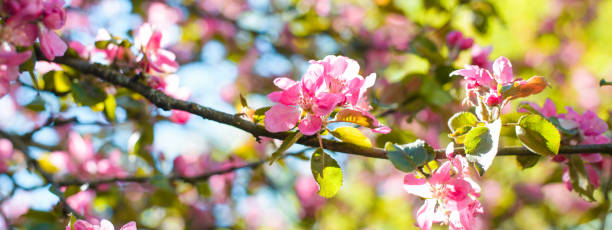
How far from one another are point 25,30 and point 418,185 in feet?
2.30

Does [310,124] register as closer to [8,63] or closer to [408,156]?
[408,156]

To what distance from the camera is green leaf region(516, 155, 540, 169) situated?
36.3 inches

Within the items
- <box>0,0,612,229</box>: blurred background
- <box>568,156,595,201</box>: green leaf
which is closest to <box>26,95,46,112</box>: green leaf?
<box>0,0,612,229</box>: blurred background

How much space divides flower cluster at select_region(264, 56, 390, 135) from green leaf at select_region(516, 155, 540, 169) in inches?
13.6

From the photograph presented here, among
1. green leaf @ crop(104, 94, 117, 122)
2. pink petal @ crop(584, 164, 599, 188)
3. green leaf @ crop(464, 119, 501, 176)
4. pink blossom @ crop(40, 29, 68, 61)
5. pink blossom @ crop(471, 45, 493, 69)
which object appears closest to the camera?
green leaf @ crop(464, 119, 501, 176)

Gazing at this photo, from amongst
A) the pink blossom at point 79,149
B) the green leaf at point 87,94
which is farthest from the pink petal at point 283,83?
the pink blossom at point 79,149

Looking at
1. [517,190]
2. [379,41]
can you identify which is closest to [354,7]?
[379,41]

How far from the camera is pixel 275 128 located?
75 cm

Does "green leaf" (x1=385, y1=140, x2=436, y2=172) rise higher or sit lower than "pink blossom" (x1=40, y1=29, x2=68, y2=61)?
higher

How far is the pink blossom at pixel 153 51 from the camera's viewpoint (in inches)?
39.5

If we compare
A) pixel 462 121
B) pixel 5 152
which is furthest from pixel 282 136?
pixel 5 152

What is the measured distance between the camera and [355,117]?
30.8 inches

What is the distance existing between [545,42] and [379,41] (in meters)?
1.42

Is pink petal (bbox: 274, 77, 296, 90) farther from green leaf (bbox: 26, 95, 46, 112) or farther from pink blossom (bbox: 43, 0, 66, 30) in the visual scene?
green leaf (bbox: 26, 95, 46, 112)
